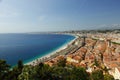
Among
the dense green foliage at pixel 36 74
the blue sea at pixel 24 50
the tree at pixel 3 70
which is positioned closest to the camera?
the dense green foliage at pixel 36 74

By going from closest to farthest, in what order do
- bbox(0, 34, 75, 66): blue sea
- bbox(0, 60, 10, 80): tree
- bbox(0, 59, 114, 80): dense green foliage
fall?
1. bbox(0, 59, 114, 80): dense green foliage
2. bbox(0, 60, 10, 80): tree
3. bbox(0, 34, 75, 66): blue sea

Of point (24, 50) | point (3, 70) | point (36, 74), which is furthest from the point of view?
point (24, 50)

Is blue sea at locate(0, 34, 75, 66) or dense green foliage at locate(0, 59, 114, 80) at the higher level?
dense green foliage at locate(0, 59, 114, 80)

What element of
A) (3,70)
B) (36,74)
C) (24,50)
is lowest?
(24,50)

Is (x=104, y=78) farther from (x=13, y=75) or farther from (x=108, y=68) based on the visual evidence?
(x=13, y=75)

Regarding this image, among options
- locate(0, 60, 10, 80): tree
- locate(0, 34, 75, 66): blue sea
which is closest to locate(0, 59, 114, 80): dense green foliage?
locate(0, 60, 10, 80): tree

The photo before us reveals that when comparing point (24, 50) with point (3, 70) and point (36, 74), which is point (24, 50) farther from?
point (36, 74)

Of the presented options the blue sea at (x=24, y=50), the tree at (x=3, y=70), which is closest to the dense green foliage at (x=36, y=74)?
the tree at (x=3, y=70)

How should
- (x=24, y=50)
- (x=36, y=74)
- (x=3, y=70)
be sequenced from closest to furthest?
1. (x=36, y=74)
2. (x=3, y=70)
3. (x=24, y=50)

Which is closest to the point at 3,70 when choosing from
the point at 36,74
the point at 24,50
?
the point at 36,74

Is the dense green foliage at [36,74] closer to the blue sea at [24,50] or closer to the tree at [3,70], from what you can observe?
the tree at [3,70]

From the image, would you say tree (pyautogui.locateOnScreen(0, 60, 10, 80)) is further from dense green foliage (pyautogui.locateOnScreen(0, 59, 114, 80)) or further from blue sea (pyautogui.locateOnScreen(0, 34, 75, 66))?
blue sea (pyautogui.locateOnScreen(0, 34, 75, 66))

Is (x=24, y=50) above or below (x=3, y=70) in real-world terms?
below
